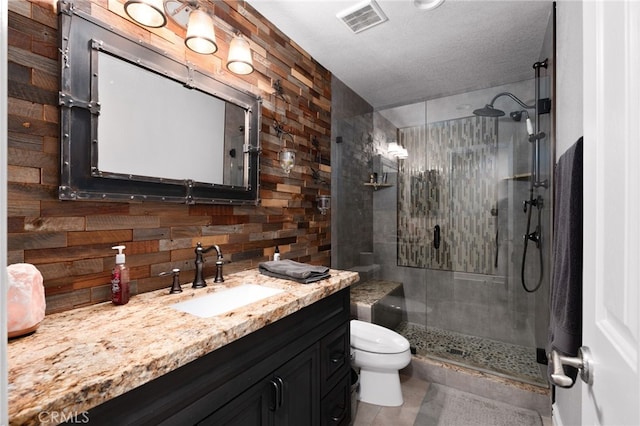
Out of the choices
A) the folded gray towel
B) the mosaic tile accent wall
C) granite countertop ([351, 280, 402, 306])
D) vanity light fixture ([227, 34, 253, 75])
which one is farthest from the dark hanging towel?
the mosaic tile accent wall

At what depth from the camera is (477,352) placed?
8.30 feet

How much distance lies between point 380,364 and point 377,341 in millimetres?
146

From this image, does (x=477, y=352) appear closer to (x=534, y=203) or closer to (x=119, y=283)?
(x=534, y=203)

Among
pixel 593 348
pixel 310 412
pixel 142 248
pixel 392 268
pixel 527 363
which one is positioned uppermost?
pixel 142 248

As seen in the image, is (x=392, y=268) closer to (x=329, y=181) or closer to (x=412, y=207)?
(x=412, y=207)

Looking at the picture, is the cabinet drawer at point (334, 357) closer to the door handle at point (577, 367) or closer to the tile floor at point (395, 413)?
the tile floor at point (395, 413)

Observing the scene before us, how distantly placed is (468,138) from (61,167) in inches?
116

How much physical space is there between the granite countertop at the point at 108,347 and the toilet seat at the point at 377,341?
3.37ft

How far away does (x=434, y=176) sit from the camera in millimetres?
2939

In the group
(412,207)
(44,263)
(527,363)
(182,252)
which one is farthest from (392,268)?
(44,263)

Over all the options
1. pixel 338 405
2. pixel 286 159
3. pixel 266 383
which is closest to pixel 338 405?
pixel 338 405

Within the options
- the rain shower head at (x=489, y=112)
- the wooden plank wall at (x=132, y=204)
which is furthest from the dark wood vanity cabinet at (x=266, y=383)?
the rain shower head at (x=489, y=112)

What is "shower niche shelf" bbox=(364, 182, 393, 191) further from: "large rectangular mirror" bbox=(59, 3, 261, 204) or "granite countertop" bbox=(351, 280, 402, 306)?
"large rectangular mirror" bbox=(59, 3, 261, 204)

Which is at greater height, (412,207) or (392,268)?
(412,207)
